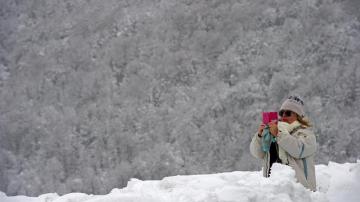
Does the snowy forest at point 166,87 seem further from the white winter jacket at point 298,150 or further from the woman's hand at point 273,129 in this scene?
the woman's hand at point 273,129

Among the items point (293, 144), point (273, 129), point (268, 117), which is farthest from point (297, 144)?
point (268, 117)

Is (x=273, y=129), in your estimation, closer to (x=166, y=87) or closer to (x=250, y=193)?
(x=250, y=193)

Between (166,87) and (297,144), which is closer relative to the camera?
(297,144)

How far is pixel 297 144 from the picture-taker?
3023 millimetres

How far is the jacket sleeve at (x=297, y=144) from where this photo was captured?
3014 mm

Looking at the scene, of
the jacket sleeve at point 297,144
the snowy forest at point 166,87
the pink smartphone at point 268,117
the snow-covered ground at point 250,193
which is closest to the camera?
the snow-covered ground at point 250,193

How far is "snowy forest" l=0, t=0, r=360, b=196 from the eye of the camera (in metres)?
16.7

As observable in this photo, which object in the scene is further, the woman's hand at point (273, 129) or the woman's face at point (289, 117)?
the woman's face at point (289, 117)

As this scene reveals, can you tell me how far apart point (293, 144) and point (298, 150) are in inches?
2.3

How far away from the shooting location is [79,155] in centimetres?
1828

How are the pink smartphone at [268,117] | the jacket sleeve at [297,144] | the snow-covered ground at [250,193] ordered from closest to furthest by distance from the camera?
the snow-covered ground at [250,193], the jacket sleeve at [297,144], the pink smartphone at [268,117]

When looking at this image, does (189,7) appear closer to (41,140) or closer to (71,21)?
(71,21)

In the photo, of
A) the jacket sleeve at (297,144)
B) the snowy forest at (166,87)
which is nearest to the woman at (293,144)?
the jacket sleeve at (297,144)

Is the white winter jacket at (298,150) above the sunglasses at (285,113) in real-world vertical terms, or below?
below
